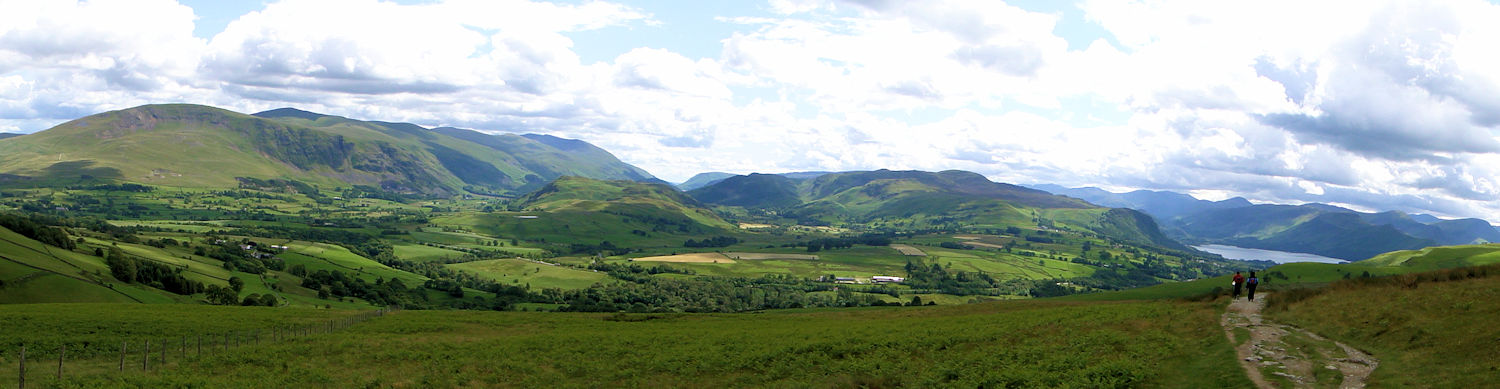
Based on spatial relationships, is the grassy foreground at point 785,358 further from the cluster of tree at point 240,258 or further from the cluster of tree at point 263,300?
the cluster of tree at point 240,258

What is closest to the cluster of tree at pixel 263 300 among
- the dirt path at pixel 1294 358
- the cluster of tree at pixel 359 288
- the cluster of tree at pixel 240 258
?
the cluster of tree at pixel 359 288

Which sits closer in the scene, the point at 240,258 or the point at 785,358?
the point at 785,358

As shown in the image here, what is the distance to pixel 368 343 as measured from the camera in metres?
55.2

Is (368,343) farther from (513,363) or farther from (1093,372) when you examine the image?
(1093,372)

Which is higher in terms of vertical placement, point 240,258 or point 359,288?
point 240,258

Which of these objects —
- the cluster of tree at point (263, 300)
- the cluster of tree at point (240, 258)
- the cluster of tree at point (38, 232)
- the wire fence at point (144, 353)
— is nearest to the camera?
the wire fence at point (144, 353)

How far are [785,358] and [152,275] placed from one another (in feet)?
444

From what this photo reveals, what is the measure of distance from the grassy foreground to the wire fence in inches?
44.7

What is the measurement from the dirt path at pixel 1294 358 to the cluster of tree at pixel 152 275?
491 feet

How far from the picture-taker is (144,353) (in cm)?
4912

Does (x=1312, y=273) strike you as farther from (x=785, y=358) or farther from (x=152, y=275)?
(x=152, y=275)

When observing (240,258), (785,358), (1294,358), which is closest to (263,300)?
(240,258)

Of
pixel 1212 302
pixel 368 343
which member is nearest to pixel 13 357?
pixel 368 343

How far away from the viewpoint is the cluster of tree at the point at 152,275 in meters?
121
